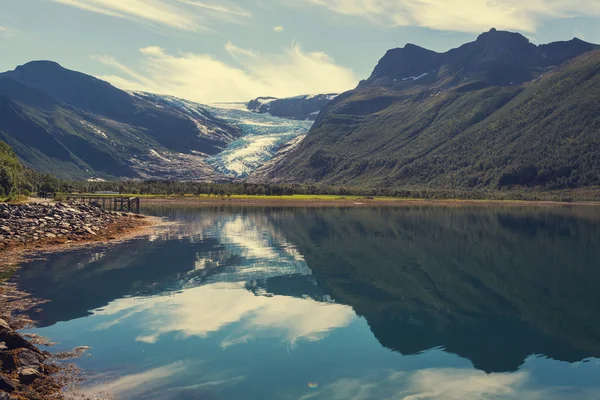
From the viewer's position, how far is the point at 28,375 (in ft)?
65.0

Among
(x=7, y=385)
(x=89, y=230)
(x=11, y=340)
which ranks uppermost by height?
(x=11, y=340)

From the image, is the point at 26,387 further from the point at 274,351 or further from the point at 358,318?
the point at 358,318

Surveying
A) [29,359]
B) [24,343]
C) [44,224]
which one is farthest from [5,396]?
[44,224]

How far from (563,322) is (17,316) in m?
33.0

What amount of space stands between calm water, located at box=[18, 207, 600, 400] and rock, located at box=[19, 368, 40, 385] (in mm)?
2037

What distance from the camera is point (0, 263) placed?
1823 inches

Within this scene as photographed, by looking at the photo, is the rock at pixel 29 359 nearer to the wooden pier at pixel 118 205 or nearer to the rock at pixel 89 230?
the rock at pixel 89 230

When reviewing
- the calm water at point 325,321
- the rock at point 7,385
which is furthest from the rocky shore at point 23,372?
the calm water at point 325,321

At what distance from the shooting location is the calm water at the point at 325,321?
22.0 m

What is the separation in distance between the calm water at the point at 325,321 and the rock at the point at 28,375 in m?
2.04

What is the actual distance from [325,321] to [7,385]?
18.2 m

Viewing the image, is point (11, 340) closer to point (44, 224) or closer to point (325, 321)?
point (325, 321)

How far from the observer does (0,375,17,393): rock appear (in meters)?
17.8

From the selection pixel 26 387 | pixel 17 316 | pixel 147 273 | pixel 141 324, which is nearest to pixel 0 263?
pixel 147 273
